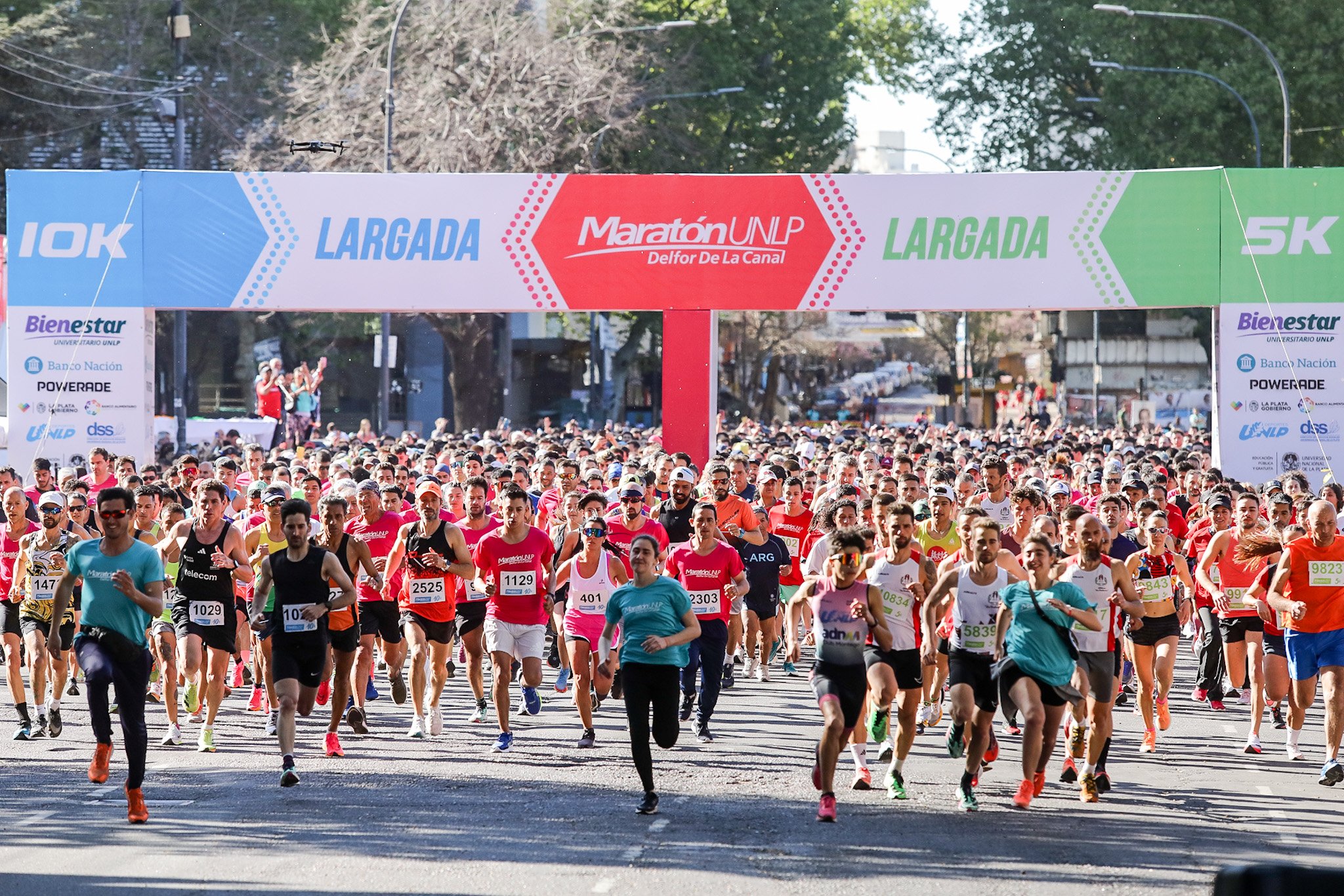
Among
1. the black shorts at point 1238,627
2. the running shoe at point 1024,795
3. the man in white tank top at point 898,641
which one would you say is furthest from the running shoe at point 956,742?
the black shorts at point 1238,627

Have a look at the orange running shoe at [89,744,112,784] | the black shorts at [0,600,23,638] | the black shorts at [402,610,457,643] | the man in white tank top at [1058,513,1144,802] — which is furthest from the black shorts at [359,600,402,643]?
the man in white tank top at [1058,513,1144,802]

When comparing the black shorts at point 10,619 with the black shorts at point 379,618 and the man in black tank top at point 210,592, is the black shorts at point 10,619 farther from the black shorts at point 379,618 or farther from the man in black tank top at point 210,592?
the black shorts at point 379,618

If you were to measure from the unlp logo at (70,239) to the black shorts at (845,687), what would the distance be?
1341cm

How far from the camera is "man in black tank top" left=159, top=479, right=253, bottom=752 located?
1140 centimetres

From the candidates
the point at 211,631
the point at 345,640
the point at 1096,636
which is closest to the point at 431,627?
the point at 345,640

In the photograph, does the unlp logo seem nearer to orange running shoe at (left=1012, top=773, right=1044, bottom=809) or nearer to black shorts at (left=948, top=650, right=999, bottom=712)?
black shorts at (left=948, top=650, right=999, bottom=712)

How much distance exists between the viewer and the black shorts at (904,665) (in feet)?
32.8

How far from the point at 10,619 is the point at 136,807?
3553 mm

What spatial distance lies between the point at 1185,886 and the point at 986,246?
12835 mm

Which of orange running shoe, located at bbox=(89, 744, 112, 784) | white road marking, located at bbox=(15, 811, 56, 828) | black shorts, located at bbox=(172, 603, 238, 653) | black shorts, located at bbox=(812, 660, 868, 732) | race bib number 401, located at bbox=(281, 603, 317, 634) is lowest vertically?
white road marking, located at bbox=(15, 811, 56, 828)

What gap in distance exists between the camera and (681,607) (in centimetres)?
962

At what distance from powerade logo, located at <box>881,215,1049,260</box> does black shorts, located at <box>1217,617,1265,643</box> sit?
7.96 m

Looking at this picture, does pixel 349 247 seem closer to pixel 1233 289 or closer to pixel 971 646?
pixel 1233 289

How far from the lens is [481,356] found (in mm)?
39938
